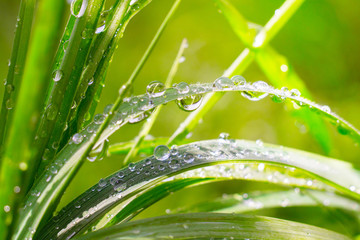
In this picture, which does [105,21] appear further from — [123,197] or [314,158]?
[314,158]

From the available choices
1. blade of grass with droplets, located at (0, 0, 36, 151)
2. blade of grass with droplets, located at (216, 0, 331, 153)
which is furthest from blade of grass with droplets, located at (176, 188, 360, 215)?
blade of grass with droplets, located at (0, 0, 36, 151)

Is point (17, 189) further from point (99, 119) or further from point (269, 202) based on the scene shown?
point (269, 202)

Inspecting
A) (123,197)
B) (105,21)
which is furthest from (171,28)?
(123,197)

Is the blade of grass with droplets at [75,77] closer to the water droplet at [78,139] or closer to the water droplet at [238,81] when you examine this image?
the water droplet at [78,139]

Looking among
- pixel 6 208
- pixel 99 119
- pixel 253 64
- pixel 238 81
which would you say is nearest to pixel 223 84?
pixel 238 81

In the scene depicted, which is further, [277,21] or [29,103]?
[277,21]

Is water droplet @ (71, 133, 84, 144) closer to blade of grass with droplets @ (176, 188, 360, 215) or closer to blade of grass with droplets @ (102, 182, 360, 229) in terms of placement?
blade of grass with droplets @ (102, 182, 360, 229)
